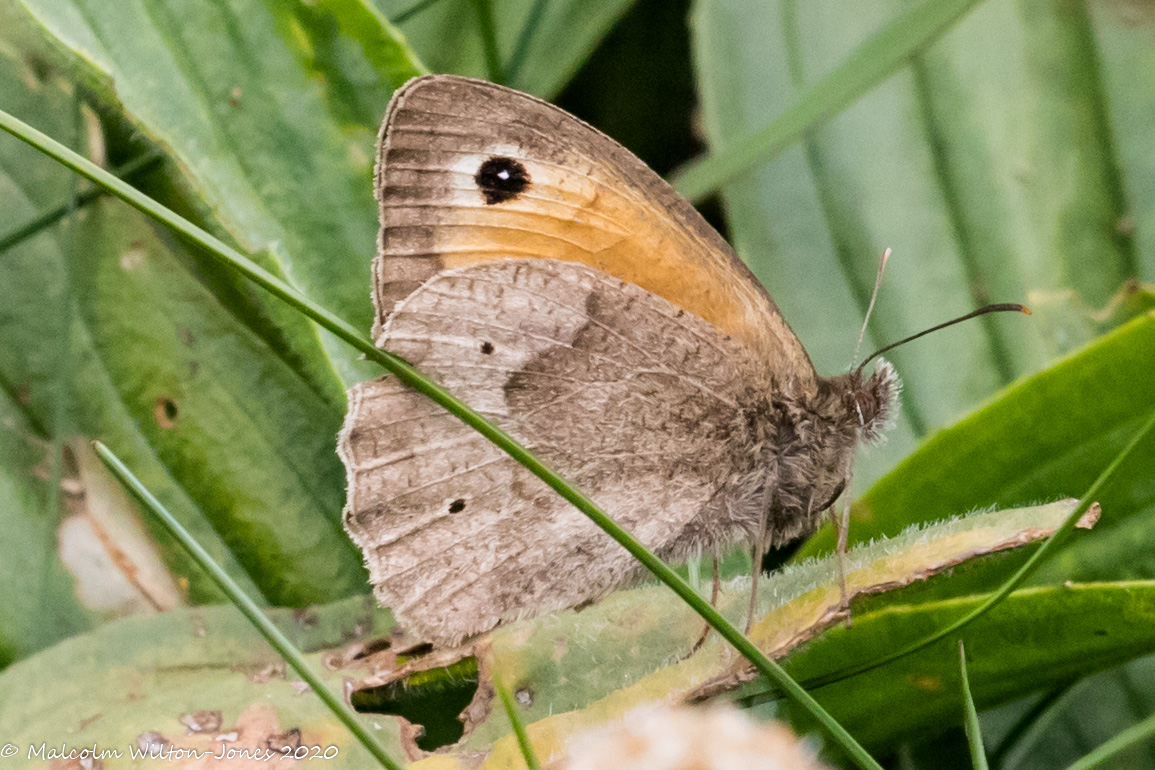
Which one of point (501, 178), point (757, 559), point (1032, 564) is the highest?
point (501, 178)

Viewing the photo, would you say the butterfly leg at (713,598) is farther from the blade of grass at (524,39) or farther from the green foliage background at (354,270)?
the blade of grass at (524,39)

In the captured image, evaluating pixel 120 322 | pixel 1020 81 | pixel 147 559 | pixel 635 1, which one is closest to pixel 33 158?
pixel 120 322

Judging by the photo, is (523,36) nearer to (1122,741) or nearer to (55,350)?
(55,350)

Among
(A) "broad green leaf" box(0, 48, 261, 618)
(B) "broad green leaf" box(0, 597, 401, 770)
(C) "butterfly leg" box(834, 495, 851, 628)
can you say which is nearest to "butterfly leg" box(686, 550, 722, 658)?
(C) "butterfly leg" box(834, 495, 851, 628)

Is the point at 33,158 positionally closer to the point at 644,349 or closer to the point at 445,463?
the point at 445,463

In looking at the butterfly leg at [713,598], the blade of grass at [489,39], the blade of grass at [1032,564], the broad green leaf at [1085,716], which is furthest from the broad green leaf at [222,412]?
the broad green leaf at [1085,716]

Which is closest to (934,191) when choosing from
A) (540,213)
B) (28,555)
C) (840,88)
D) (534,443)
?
(840,88)
